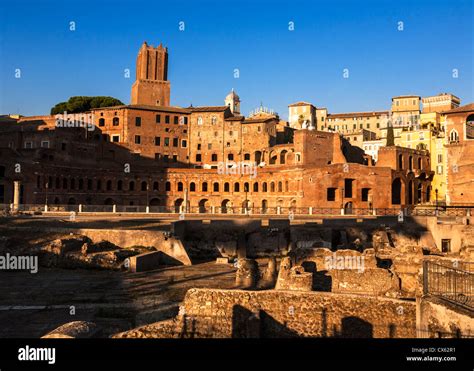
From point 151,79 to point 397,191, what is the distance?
47.7 meters

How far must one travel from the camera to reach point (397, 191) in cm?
6075

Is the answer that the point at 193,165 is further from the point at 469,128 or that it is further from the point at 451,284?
the point at 451,284

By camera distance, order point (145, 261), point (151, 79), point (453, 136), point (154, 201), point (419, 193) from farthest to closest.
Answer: point (151, 79), point (154, 201), point (419, 193), point (453, 136), point (145, 261)

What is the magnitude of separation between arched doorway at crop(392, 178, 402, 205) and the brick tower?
144ft

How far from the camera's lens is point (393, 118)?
10244 centimetres

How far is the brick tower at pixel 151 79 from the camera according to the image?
274 ft

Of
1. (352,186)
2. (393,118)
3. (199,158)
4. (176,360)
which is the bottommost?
(176,360)

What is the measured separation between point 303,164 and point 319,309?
51116 millimetres

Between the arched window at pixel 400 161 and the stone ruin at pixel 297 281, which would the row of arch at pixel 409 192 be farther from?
the stone ruin at pixel 297 281

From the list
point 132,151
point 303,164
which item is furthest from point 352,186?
point 132,151

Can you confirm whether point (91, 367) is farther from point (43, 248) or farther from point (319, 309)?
point (43, 248)

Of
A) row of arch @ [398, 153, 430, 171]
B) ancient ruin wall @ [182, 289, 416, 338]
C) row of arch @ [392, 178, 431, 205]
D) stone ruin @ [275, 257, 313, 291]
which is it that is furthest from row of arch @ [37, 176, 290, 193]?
ancient ruin wall @ [182, 289, 416, 338]

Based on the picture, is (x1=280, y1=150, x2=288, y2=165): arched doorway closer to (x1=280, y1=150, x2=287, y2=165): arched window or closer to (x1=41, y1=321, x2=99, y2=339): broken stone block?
(x1=280, y1=150, x2=287, y2=165): arched window

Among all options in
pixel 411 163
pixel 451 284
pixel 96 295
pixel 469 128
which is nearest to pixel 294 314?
pixel 451 284
